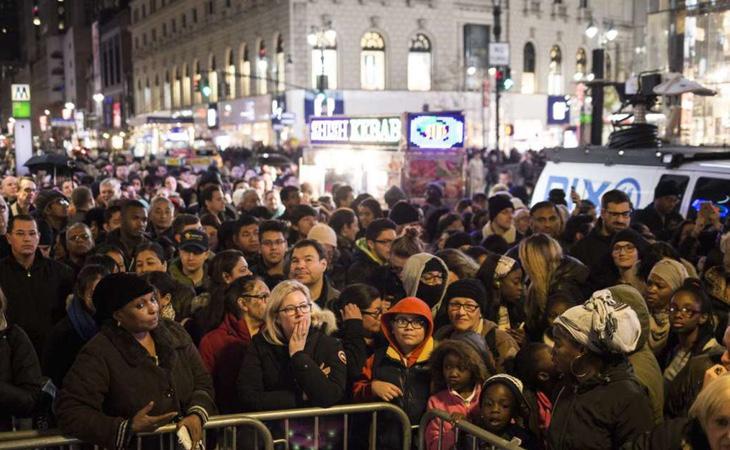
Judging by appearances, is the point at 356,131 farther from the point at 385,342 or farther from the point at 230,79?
the point at 230,79

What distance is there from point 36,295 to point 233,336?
2.30 metres

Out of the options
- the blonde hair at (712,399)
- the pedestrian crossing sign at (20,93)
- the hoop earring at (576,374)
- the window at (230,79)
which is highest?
the window at (230,79)

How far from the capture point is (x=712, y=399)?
10.6ft

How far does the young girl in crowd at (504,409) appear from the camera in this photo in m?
4.45

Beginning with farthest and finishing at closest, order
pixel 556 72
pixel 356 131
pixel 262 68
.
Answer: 1. pixel 556 72
2. pixel 262 68
3. pixel 356 131

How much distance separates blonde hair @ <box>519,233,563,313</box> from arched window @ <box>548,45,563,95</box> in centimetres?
5044

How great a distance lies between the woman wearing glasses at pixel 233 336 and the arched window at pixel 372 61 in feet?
139

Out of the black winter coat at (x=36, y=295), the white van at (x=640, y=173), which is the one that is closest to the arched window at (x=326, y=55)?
the white van at (x=640, y=173)

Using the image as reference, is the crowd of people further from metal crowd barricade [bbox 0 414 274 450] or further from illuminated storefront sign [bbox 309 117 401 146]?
illuminated storefront sign [bbox 309 117 401 146]

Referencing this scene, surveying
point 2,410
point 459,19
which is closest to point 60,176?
point 2,410

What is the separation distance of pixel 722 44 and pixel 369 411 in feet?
80.3

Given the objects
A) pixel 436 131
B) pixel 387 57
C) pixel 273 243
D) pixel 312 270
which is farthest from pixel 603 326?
pixel 387 57

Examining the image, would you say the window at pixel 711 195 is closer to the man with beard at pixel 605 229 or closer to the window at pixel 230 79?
the man with beard at pixel 605 229

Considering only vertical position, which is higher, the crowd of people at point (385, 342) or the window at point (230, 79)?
the window at point (230, 79)
